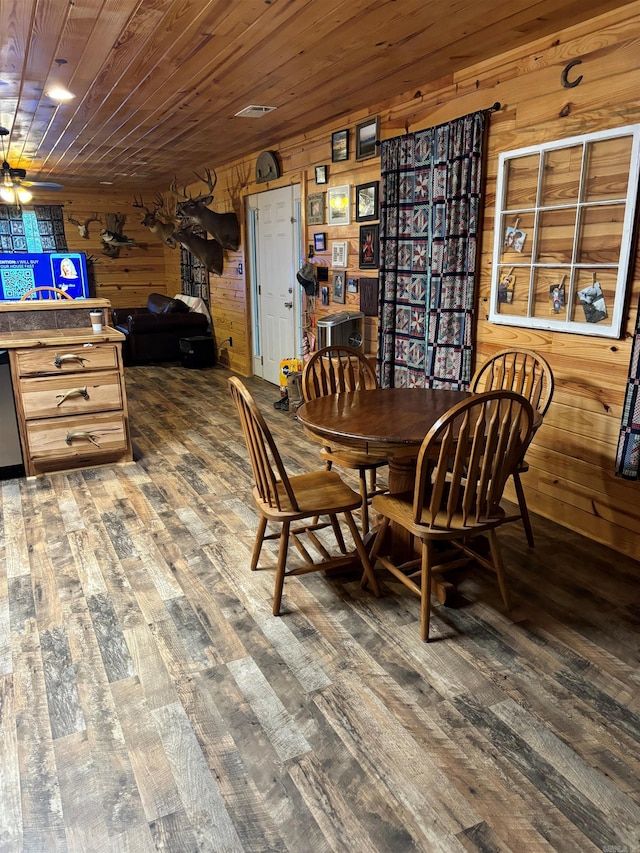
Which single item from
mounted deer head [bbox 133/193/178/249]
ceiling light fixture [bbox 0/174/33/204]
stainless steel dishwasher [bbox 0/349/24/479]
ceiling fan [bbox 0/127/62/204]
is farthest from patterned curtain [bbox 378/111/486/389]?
mounted deer head [bbox 133/193/178/249]

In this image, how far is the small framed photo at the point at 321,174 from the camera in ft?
16.6

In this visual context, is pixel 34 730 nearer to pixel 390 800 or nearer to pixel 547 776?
pixel 390 800

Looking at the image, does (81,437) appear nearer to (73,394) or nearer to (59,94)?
(73,394)

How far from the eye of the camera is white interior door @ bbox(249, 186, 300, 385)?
5945mm

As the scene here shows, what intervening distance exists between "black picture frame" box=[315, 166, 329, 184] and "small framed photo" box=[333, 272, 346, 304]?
795mm

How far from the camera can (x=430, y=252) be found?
3.67 m

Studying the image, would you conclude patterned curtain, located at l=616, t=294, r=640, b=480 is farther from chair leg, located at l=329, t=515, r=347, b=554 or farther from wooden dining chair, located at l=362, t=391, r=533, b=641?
chair leg, located at l=329, t=515, r=347, b=554

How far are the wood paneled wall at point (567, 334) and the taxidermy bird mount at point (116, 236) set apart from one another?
7.55 metres

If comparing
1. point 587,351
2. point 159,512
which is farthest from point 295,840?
point 587,351

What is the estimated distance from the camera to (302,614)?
2.43 m

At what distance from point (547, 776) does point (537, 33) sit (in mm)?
3172

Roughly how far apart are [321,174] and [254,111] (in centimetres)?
81

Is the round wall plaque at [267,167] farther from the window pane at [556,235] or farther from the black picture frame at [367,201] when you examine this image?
the window pane at [556,235]

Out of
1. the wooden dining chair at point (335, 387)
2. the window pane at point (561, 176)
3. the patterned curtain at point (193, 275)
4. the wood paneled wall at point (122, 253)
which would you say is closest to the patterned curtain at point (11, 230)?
the wood paneled wall at point (122, 253)
